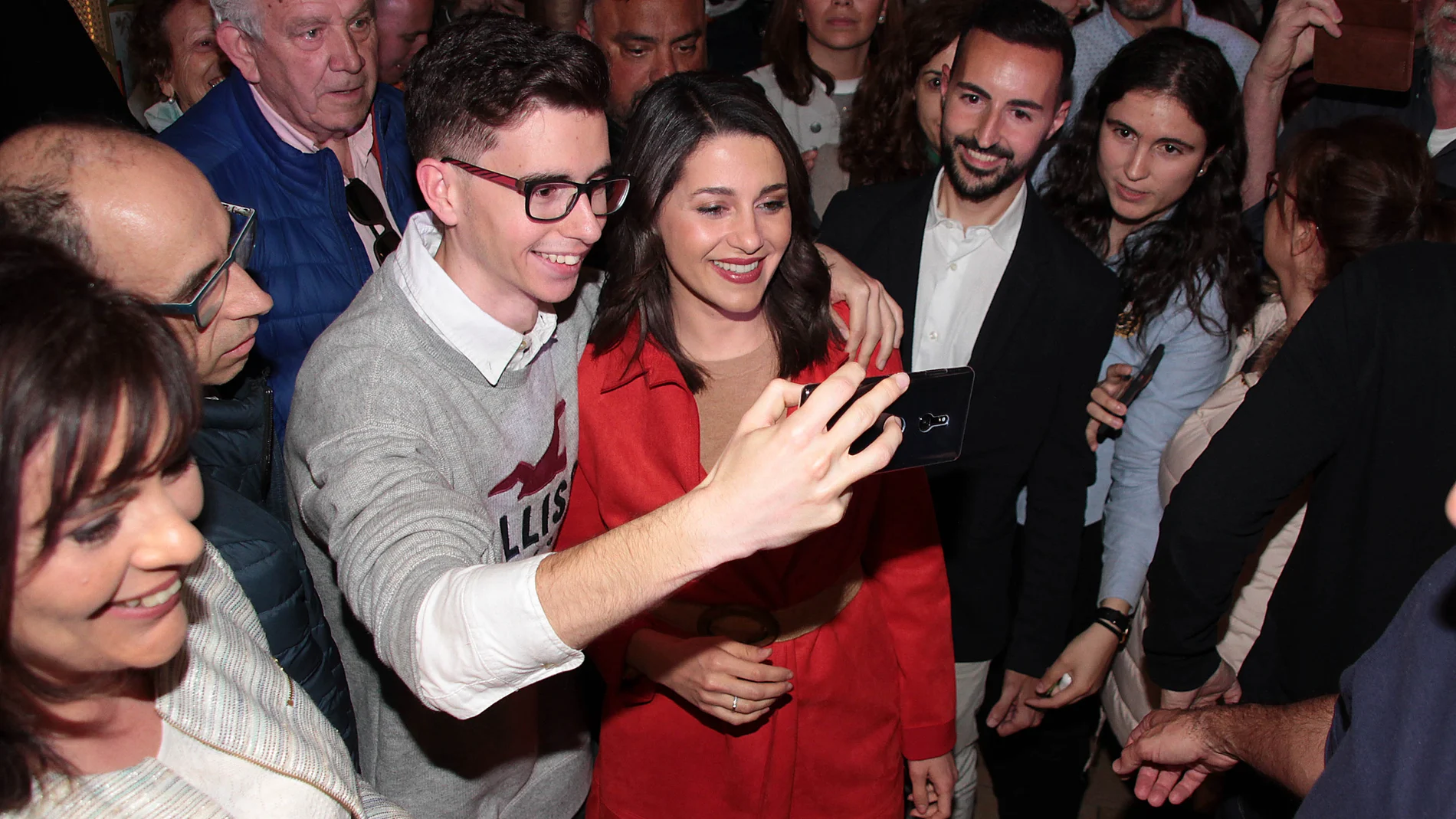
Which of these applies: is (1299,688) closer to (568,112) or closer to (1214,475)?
(1214,475)

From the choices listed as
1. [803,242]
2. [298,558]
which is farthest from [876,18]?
[298,558]

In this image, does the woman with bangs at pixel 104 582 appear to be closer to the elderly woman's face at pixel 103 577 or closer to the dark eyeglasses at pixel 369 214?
the elderly woman's face at pixel 103 577

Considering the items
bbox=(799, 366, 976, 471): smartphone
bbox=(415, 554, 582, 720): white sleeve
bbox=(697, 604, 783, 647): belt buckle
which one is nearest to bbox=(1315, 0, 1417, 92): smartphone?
bbox=(799, 366, 976, 471): smartphone

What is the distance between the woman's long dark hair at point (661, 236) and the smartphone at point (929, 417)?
0.70 m

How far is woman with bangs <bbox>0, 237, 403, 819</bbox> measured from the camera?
96cm

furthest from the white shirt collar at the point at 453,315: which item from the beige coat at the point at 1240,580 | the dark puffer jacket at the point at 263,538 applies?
the beige coat at the point at 1240,580

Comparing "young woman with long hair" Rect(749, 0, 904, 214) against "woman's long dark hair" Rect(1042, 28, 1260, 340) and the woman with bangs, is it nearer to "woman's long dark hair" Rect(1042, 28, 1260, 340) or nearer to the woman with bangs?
"woman's long dark hair" Rect(1042, 28, 1260, 340)

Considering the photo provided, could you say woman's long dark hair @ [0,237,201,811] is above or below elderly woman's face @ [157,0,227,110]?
above

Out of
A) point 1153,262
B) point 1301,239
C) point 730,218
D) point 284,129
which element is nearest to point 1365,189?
point 1301,239

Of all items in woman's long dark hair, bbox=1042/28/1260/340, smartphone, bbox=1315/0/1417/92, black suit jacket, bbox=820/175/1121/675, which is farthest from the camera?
smartphone, bbox=1315/0/1417/92

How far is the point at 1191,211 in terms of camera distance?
117 inches

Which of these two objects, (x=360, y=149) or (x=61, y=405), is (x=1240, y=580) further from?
(x=360, y=149)

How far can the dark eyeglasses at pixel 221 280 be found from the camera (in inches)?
64.9

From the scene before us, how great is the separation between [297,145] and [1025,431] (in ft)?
6.78
